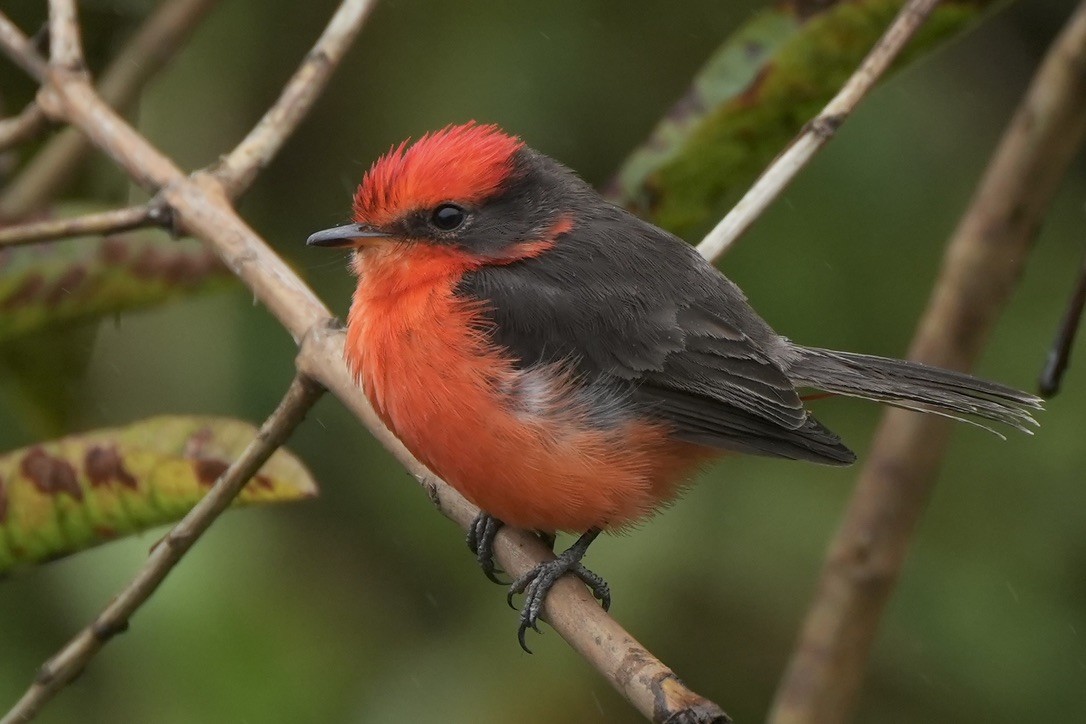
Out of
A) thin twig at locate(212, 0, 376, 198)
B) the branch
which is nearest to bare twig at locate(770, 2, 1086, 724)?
the branch

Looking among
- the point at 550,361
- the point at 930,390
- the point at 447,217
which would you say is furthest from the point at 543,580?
the point at 930,390

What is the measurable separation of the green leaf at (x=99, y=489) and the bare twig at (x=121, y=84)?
1.25m

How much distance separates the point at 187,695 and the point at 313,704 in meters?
0.37

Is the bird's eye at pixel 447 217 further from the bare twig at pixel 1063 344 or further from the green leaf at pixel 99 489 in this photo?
the bare twig at pixel 1063 344

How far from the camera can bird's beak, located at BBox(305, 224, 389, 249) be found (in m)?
3.76

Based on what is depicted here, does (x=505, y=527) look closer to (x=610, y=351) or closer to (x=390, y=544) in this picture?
(x=610, y=351)

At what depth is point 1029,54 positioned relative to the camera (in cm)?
550

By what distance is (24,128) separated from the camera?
3.78 meters

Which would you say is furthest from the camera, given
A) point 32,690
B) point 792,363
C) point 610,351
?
point 792,363

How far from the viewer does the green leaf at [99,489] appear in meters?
3.25

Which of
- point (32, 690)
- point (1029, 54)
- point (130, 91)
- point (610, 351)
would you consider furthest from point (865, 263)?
point (32, 690)

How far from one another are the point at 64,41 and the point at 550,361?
4.72ft

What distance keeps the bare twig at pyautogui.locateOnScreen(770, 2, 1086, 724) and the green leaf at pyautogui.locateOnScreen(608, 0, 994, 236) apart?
0.34m

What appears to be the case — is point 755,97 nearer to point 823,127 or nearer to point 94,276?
point 823,127
